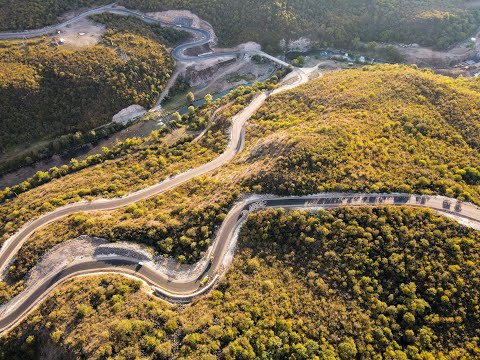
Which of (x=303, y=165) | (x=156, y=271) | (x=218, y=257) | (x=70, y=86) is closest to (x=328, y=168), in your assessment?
(x=303, y=165)

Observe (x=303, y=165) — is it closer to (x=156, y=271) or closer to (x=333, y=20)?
(x=156, y=271)

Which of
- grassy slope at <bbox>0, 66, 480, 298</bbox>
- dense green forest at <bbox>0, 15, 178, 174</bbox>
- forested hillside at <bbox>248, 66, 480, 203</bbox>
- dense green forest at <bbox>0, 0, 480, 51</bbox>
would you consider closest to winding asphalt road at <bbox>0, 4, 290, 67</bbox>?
dense green forest at <bbox>0, 0, 480, 51</bbox>

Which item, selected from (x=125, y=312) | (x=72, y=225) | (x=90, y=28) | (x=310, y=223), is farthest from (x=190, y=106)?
(x=125, y=312)

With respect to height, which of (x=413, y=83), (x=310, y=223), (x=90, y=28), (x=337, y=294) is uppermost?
(x=90, y=28)

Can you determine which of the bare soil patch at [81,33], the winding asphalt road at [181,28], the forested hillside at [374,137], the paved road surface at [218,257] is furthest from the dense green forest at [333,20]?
the paved road surface at [218,257]

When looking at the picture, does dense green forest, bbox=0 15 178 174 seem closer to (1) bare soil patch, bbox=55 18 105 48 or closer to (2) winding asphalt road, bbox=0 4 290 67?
(1) bare soil patch, bbox=55 18 105 48

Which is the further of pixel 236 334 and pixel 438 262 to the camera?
pixel 438 262

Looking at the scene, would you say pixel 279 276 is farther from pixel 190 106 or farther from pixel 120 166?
pixel 190 106
